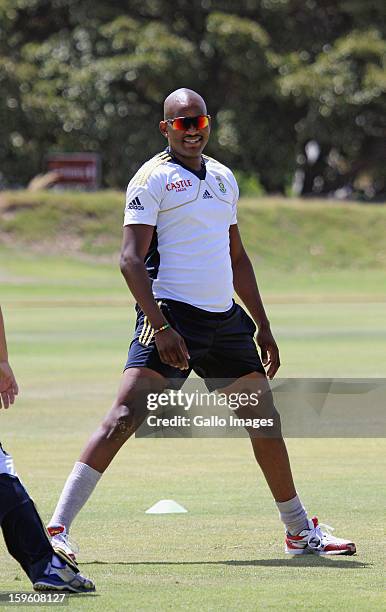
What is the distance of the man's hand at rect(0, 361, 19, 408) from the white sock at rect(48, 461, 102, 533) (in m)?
0.88

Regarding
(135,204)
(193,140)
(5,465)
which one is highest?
(193,140)

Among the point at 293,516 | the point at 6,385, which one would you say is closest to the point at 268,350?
the point at 293,516

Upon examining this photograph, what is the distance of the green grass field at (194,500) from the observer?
633cm

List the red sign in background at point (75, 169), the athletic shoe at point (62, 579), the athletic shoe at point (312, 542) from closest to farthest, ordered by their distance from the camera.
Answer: the athletic shoe at point (62, 579), the athletic shoe at point (312, 542), the red sign in background at point (75, 169)

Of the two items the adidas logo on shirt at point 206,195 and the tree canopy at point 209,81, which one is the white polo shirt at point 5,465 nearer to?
the adidas logo on shirt at point 206,195

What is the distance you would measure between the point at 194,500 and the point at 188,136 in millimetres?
2536

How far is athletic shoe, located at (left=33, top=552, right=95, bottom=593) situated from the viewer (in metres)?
6.17

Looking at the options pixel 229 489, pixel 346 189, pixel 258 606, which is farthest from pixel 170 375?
pixel 346 189

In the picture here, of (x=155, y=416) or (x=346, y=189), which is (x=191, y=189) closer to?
(x=155, y=416)

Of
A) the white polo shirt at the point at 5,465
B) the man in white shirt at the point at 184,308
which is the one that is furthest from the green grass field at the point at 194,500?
the white polo shirt at the point at 5,465

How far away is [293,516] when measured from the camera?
750 centimetres

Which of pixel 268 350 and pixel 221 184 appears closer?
pixel 221 184

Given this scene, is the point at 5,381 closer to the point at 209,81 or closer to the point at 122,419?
the point at 122,419

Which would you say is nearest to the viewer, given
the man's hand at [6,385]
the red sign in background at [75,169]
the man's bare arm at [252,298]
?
the man's hand at [6,385]
